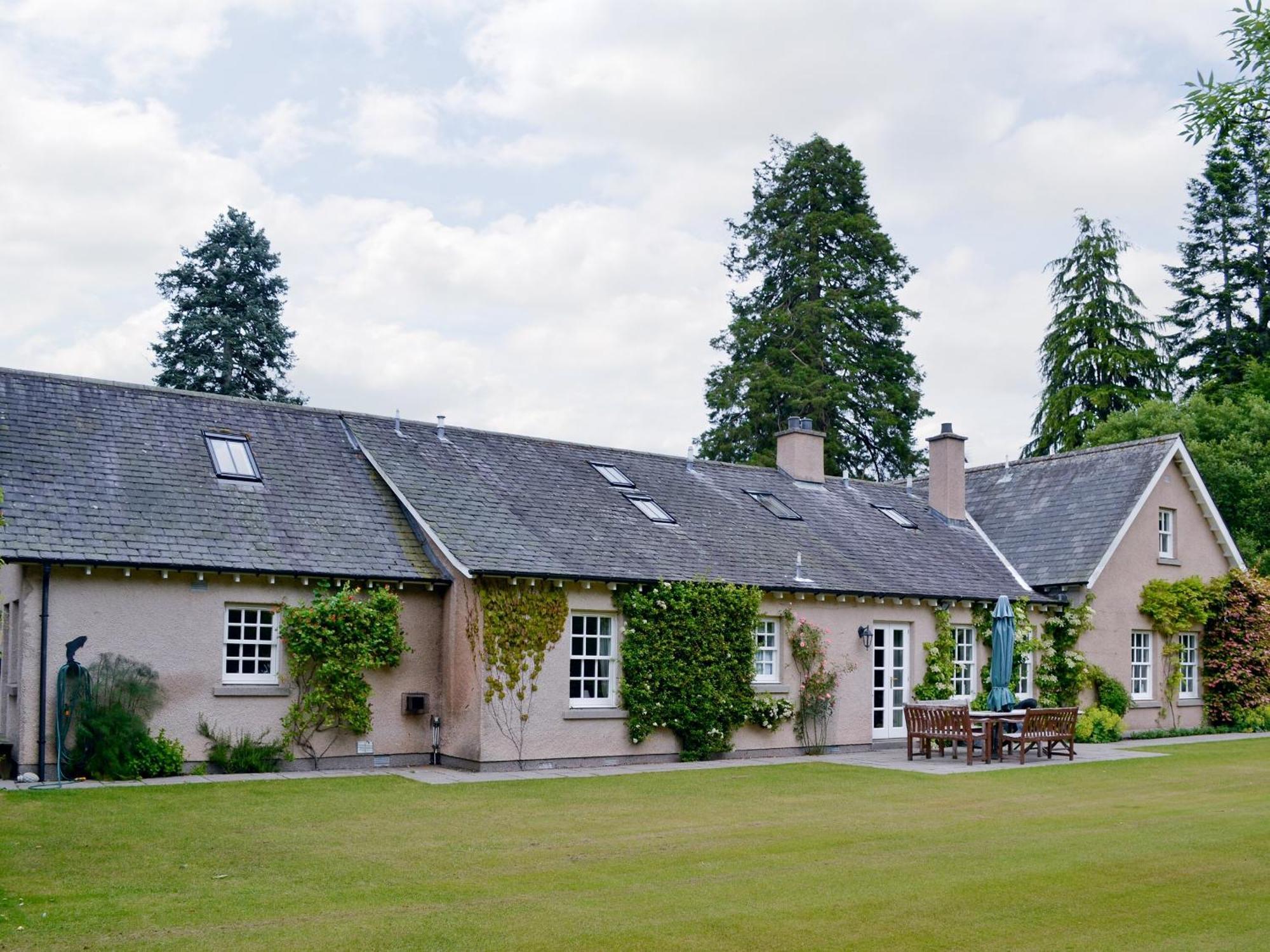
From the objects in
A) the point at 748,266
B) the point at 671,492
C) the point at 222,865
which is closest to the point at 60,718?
the point at 222,865

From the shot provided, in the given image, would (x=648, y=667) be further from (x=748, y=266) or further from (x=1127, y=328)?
(x=1127, y=328)

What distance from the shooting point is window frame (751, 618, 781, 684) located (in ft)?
71.3

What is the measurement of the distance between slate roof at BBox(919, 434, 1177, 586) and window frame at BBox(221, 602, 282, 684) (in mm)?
16406

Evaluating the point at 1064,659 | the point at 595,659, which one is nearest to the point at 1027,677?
the point at 1064,659

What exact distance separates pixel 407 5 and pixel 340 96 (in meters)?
2.13

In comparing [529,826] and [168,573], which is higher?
[168,573]

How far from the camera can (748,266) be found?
1818 inches

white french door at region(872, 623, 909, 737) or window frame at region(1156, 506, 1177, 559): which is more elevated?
window frame at region(1156, 506, 1177, 559)

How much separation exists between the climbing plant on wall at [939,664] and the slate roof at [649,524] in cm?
55

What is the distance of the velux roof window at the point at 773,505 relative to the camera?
1003 inches

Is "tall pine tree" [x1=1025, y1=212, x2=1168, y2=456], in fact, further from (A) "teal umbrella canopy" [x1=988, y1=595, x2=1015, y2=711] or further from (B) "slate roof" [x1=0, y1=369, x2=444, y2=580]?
(B) "slate roof" [x1=0, y1=369, x2=444, y2=580]

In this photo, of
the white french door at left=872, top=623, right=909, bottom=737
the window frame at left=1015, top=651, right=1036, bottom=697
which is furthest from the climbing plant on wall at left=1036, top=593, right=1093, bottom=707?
the white french door at left=872, top=623, right=909, bottom=737

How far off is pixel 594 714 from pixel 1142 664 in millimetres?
14681

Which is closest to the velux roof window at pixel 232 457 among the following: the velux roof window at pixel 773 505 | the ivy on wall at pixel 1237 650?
the velux roof window at pixel 773 505
